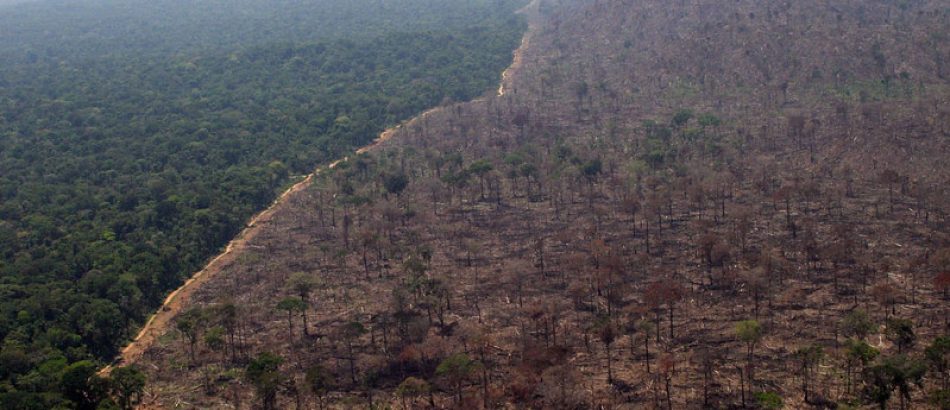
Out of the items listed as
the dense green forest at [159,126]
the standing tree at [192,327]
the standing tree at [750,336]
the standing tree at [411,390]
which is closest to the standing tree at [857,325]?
the standing tree at [750,336]

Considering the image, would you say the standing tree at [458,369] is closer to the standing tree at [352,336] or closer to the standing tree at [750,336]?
the standing tree at [352,336]

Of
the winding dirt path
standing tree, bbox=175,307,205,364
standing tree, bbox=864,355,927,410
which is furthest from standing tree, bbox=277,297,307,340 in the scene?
standing tree, bbox=864,355,927,410

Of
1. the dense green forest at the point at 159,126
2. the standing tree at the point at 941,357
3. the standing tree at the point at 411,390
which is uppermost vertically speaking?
the dense green forest at the point at 159,126

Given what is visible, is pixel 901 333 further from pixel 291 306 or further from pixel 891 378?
pixel 291 306

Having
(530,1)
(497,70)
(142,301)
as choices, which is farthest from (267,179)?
(530,1)

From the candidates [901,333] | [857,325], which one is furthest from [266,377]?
[901,333]

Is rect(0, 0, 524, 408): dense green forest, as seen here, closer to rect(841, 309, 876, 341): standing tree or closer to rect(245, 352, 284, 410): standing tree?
rect(245, 352, 284, 410): standing tree
